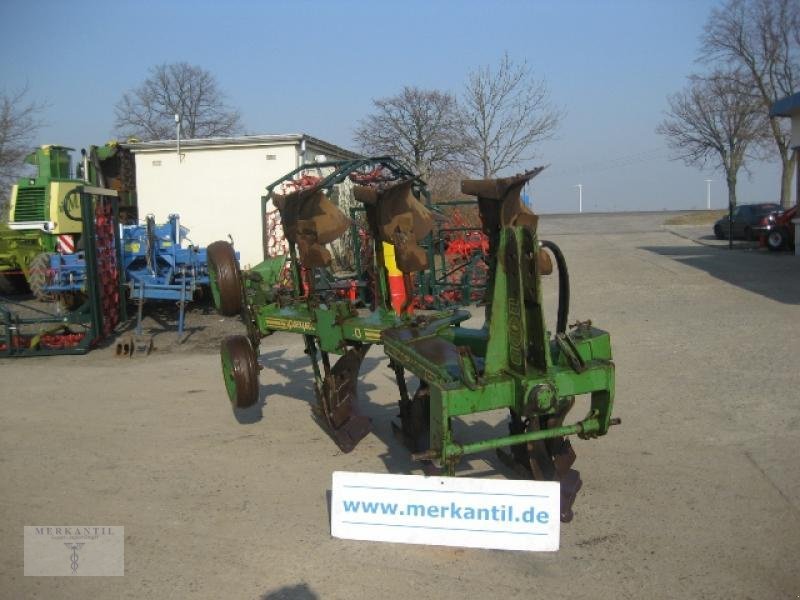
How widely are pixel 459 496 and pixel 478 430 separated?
242 cm

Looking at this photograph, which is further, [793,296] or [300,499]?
[793,296]

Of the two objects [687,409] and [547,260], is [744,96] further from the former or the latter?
[547,260]

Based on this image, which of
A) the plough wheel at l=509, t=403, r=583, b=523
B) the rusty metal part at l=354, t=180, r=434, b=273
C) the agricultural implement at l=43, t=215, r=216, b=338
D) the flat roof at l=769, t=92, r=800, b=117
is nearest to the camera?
the plough wheel at l=509, t=403, r=583, b=523

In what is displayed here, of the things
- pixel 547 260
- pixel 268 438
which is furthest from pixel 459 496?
pixel 268 438

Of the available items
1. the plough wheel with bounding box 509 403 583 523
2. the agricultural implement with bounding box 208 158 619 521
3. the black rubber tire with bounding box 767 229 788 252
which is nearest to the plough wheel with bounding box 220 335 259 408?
the agricultural implement with bounding box 208 158 619 521

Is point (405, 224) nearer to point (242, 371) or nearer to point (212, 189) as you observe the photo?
point (242, 371)

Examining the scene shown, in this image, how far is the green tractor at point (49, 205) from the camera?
15.2 m

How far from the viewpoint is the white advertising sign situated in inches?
157

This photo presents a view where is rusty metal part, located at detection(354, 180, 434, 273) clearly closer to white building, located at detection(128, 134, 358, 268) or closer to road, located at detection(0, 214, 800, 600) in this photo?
road, located at detection(0, 214, 800, 600)

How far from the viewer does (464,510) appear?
404cm

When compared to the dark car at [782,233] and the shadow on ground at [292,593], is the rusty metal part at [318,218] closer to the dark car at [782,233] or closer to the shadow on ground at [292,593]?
the shadow on ground at [292,593]

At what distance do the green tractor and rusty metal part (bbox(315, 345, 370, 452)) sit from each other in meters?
9.81

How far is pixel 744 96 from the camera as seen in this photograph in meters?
36.5

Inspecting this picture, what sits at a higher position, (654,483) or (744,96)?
(744,96)
